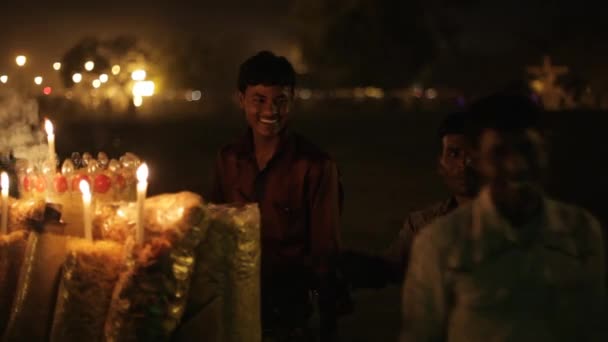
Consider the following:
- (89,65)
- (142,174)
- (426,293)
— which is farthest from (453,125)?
(89,65)

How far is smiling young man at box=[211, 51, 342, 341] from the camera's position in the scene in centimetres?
269

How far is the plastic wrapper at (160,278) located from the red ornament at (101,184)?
63cm

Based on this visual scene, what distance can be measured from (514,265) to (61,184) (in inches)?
71.3

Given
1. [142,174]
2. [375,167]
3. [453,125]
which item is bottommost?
[375,167]

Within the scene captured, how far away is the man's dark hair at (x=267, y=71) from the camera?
278cm

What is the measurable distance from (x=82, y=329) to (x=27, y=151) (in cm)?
152

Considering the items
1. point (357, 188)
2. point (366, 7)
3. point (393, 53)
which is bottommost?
point (357, 188)

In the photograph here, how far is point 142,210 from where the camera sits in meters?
2.11

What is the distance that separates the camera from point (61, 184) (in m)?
2.68

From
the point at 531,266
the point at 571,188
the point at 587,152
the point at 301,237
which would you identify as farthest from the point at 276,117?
the point at 587,152

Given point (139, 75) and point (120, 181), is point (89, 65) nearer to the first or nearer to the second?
point (139, 75)

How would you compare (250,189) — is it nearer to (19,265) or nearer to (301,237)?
(301,237)

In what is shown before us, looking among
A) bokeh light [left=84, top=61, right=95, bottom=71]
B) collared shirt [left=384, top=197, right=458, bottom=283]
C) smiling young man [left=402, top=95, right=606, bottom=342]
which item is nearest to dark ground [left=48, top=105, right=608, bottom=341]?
smiling young man [left=402, top=95, right=606, bottom=342]

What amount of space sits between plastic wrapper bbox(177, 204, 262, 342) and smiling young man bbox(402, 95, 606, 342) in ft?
2.22
